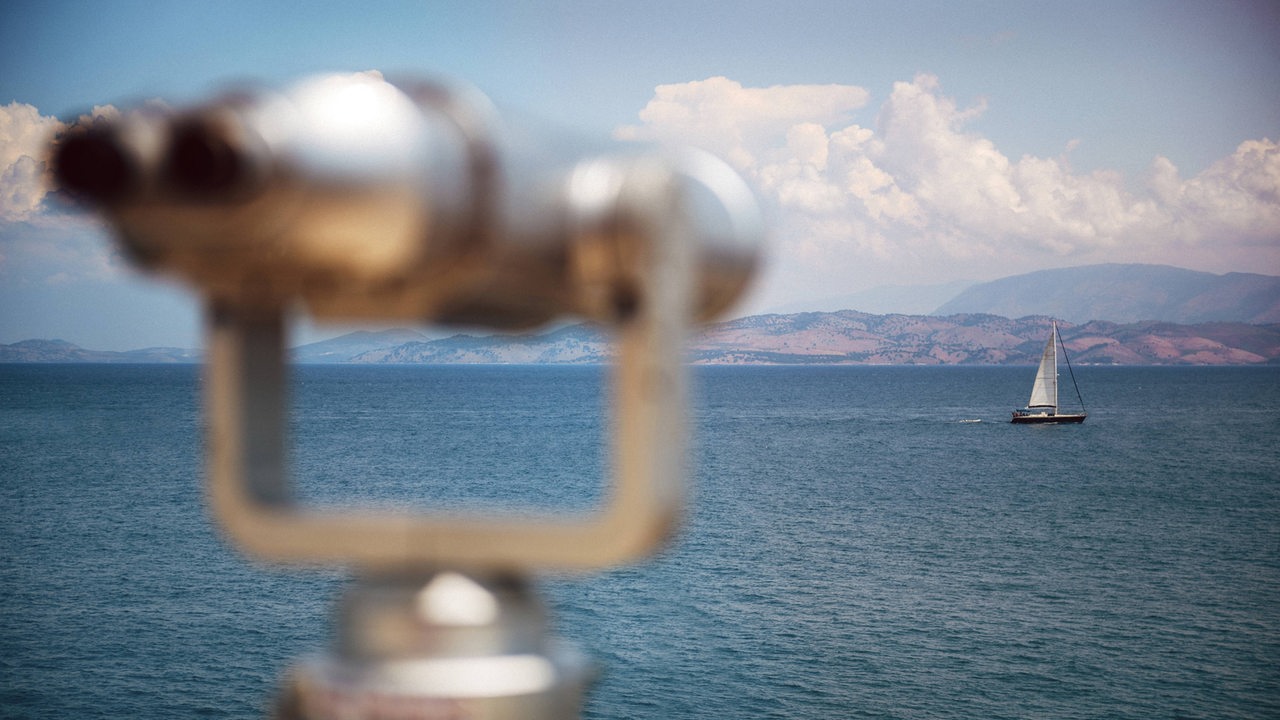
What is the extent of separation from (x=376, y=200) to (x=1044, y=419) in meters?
190

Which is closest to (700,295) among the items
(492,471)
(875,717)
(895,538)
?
(875,717)

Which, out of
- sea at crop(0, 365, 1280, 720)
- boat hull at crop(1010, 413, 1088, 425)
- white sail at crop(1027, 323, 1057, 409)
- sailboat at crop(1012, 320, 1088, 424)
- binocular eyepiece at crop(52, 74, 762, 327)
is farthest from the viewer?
boat hull at crop(1010, 413, 1088, 425)

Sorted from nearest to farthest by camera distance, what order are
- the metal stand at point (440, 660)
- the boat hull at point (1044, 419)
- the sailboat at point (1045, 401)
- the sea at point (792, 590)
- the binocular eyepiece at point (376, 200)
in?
the binocular eyepiece at point (376, 200) → the metal stand at point (440, 660) → the sea at point (792, 590) → the sailboat at point (1045, 401) → the boat hull at point (1044, 419)

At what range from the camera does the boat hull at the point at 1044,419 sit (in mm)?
182750

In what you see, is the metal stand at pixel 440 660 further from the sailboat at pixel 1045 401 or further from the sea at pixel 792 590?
the sailboat at pixel 1045 401

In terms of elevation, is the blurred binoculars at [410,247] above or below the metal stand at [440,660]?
above

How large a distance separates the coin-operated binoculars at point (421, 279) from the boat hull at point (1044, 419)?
186m

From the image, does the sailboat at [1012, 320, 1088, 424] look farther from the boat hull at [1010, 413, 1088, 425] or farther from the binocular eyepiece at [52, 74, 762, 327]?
the binocular eyepiece at [52, 74, 762, 327]

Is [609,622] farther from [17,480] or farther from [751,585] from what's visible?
[17,480]

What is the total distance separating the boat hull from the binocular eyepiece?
612ft

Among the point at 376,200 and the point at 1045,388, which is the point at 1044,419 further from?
the point at 376,200

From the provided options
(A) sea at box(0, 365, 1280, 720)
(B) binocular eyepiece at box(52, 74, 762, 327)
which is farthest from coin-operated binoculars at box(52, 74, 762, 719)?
(A) sea at box(0, 365, 1280, 720)

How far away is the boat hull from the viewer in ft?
600

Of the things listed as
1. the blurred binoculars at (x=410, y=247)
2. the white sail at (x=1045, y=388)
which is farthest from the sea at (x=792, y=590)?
the white sail at (x=1045, y=388)
